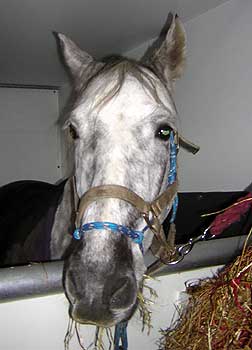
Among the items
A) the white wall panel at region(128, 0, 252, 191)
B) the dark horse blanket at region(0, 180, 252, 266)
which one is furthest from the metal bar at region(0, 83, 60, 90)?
the white wall panel at region(128, 0, 252, 191)

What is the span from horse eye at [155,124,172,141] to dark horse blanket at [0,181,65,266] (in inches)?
21.5

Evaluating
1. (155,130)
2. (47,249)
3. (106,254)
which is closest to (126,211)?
(106,254)

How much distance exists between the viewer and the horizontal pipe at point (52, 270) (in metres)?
0.57

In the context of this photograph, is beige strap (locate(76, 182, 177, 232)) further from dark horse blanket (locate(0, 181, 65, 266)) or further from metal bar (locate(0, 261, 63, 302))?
dark horse blanket (locate(0, 181, 65, 266))

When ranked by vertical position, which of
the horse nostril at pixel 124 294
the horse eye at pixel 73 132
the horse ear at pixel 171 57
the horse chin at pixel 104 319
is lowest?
the horse chin at pixel 104 319

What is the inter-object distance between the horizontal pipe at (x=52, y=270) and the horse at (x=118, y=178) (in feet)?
0.09

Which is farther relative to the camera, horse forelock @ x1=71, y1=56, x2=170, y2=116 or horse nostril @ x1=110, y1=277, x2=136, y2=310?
horse forelock @ x1=71, y1=56, x2=170, y2=116

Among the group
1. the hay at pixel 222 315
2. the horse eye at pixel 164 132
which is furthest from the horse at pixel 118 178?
the hay at pixel 222 315

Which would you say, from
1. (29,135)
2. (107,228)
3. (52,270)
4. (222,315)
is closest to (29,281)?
(52,270)

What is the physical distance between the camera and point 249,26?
1505mm

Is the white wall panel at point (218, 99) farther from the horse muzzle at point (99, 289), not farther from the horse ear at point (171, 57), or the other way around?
the horse muzzle at point (99, 289)

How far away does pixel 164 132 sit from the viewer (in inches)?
32.9

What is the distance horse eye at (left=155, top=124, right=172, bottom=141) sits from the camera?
821 millimetres

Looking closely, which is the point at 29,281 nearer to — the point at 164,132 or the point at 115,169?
the point at 115,169
